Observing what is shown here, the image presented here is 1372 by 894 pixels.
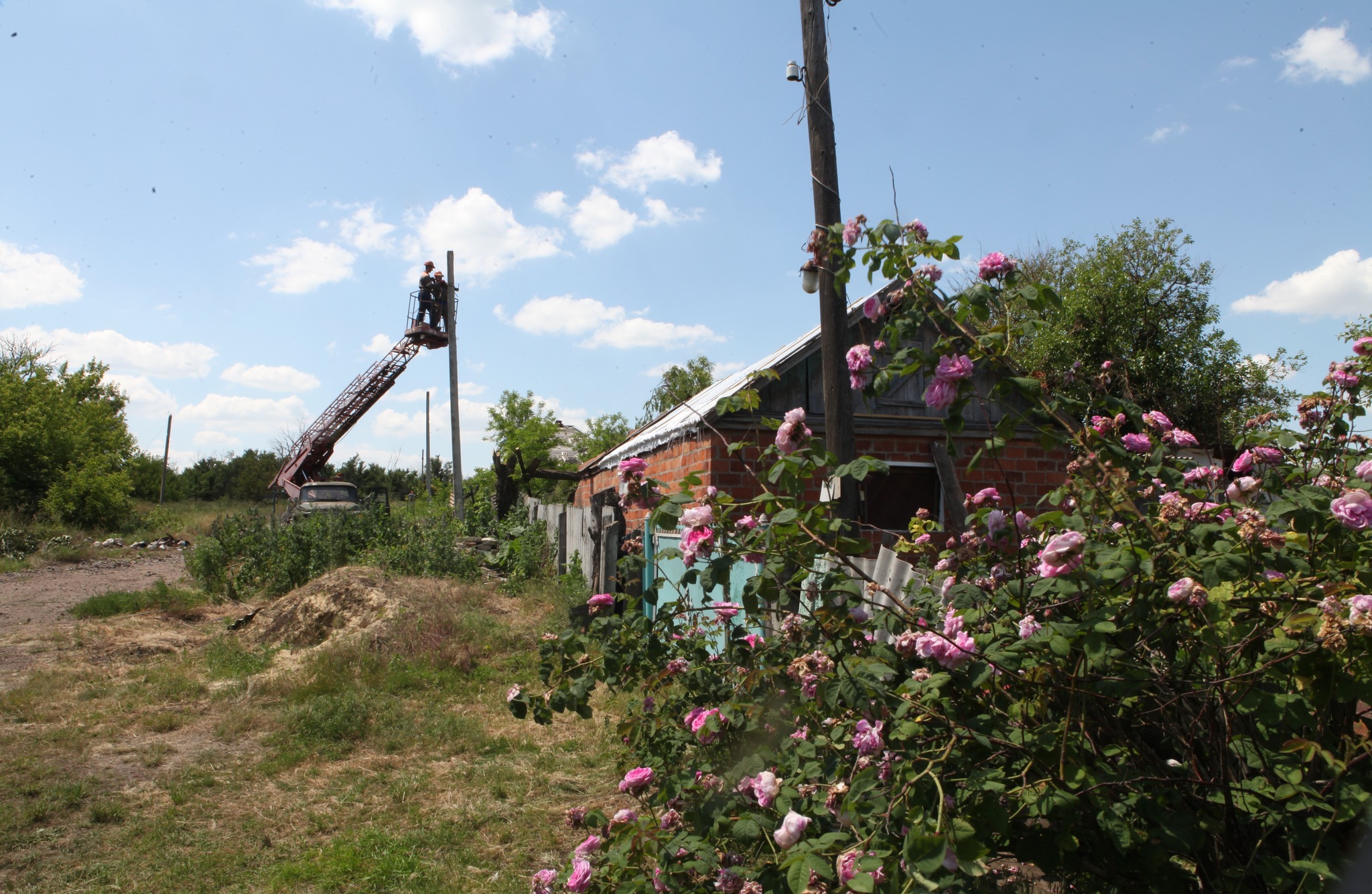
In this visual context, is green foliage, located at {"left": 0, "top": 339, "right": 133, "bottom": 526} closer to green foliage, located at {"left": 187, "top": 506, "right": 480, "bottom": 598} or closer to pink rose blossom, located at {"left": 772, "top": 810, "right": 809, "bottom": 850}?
green foliage, located at {"left": 187, "top": 506, "right": 480, "bottom": 598}

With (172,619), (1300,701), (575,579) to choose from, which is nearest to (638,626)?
(1300,701)

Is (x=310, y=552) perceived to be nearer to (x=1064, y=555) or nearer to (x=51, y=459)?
(x=1064, y=555)

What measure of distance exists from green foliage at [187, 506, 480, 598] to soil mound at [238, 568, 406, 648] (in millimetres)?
1780

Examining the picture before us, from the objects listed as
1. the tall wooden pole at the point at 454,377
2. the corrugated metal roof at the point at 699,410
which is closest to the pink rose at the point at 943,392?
the corrugated metal roof at the point at 699,410

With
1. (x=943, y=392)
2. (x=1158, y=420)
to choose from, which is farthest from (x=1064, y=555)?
(x=1158, y=420)

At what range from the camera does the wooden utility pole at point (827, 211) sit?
507 centimetres

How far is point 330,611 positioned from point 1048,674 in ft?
26.8

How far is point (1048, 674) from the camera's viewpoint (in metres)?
1.53

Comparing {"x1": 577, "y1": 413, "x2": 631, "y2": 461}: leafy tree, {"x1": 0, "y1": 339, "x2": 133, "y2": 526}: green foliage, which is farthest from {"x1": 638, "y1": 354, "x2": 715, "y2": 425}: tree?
{"x1": 0, "y1": 339, "x2": 133, "y2": 526}: green foliage

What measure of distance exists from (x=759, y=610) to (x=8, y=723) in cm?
644

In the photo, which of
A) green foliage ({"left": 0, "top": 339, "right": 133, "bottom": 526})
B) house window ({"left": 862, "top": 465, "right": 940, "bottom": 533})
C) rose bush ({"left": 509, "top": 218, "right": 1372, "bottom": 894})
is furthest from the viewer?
green foliage ({"left": 0, "top": 339, "right": 133, "bottom": 526})

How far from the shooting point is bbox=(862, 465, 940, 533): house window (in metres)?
8.10

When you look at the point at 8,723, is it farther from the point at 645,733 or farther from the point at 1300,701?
the point at 1300,701

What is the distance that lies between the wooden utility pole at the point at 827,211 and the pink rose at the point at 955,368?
3327 mm
